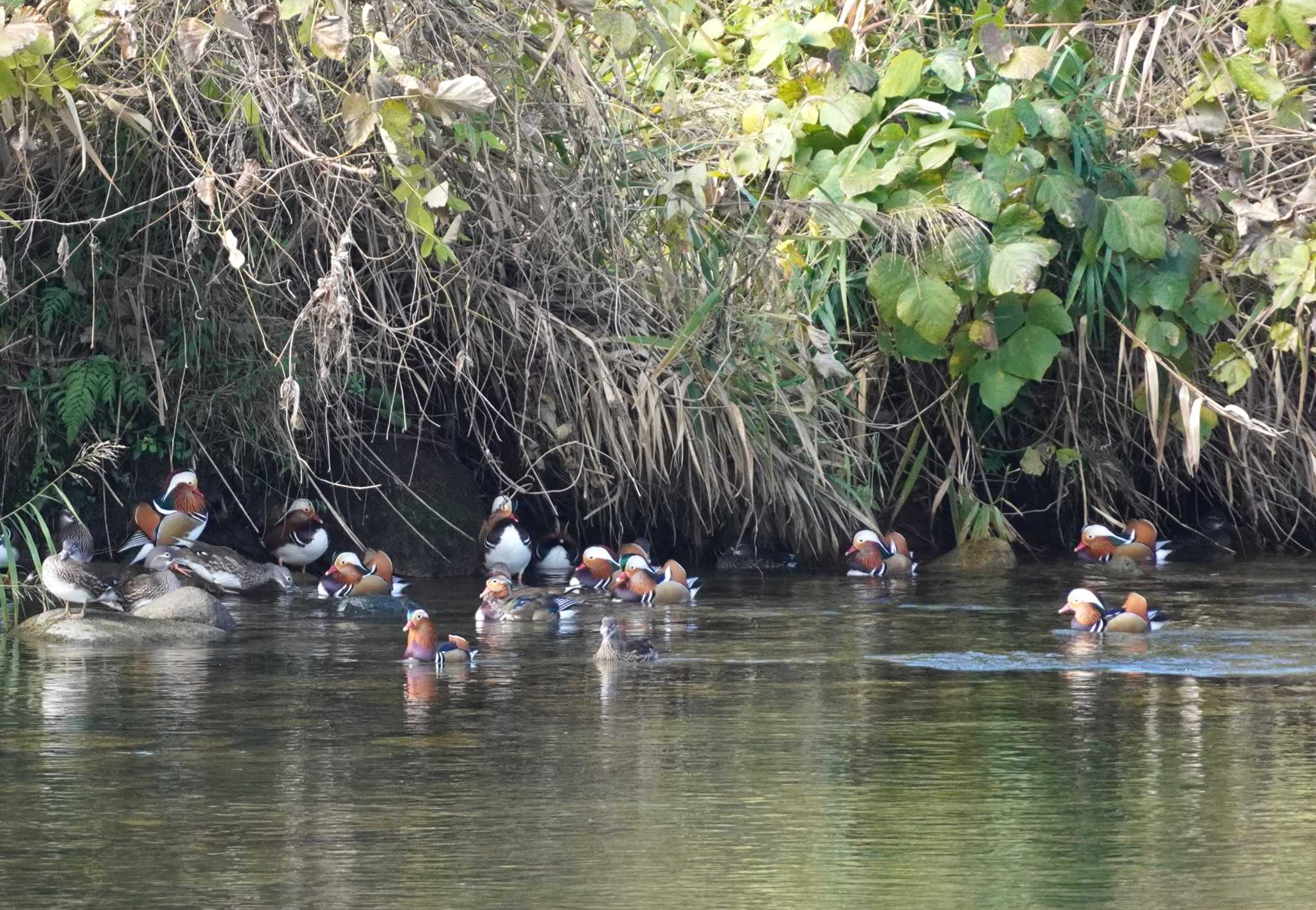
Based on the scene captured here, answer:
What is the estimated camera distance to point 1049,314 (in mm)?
10828

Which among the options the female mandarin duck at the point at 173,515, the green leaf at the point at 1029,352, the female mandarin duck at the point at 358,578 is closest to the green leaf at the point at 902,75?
the green leaf at the point at 1029,352

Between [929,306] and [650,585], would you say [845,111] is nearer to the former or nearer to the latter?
[929,306]

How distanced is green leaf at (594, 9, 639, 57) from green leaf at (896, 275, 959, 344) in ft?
8.81

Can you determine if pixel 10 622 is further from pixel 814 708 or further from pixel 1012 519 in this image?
pixel 1012 519

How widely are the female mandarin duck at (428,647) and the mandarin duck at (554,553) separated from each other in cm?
335

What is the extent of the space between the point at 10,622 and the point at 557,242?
2.94 metres

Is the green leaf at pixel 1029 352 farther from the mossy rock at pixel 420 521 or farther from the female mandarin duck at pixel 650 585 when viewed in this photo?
the mossy rock at pixel 420 521

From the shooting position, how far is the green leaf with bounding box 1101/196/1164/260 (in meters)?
10.6

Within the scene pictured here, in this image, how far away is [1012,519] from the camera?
479 inches

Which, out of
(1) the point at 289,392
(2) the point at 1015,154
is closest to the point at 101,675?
(1) the point at 289,392

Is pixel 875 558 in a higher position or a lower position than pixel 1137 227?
lower

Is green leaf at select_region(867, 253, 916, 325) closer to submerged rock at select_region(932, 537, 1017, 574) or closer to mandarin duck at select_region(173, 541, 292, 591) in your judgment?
submerged rock at select_region(932, 537, 1017, 574)

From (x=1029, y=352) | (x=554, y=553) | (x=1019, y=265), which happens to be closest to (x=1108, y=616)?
(x=1019, y=265)

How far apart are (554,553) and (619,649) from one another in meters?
3.47
